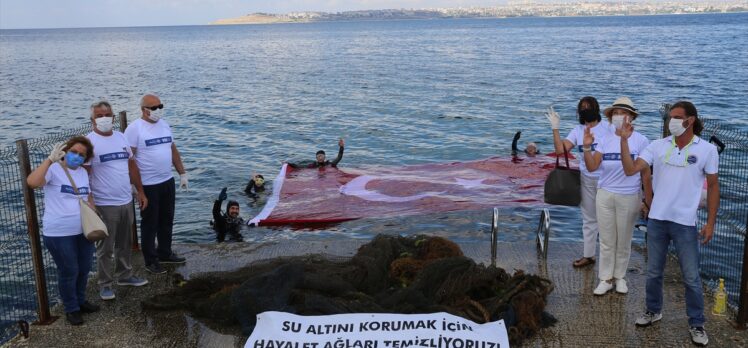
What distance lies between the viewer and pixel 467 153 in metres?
25.4

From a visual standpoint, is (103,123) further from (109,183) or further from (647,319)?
(647,319)

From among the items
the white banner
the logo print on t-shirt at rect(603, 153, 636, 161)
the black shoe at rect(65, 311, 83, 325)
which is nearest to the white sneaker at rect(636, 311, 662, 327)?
the white banner

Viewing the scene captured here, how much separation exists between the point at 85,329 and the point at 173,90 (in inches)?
1932

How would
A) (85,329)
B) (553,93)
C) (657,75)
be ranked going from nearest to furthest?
(85,329), (553,93), (657,75)

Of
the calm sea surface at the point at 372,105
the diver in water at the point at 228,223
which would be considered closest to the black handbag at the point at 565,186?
the calm sea surface at the point at 372,105

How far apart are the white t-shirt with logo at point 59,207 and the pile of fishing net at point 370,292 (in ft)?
4.03

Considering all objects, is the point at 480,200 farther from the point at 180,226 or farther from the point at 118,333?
the point at 118,333

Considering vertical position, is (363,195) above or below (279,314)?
below

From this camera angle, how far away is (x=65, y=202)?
699cm

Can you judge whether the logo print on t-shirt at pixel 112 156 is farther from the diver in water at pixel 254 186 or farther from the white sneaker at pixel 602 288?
the diver in water at pixel 254 186

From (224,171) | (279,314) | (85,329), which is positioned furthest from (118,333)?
(224,171)

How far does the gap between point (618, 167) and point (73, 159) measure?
5.55 metres

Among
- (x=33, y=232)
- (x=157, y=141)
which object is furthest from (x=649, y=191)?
(x=33, y=232)

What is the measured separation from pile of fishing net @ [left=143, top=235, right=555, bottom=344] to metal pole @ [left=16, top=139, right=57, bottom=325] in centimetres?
101
